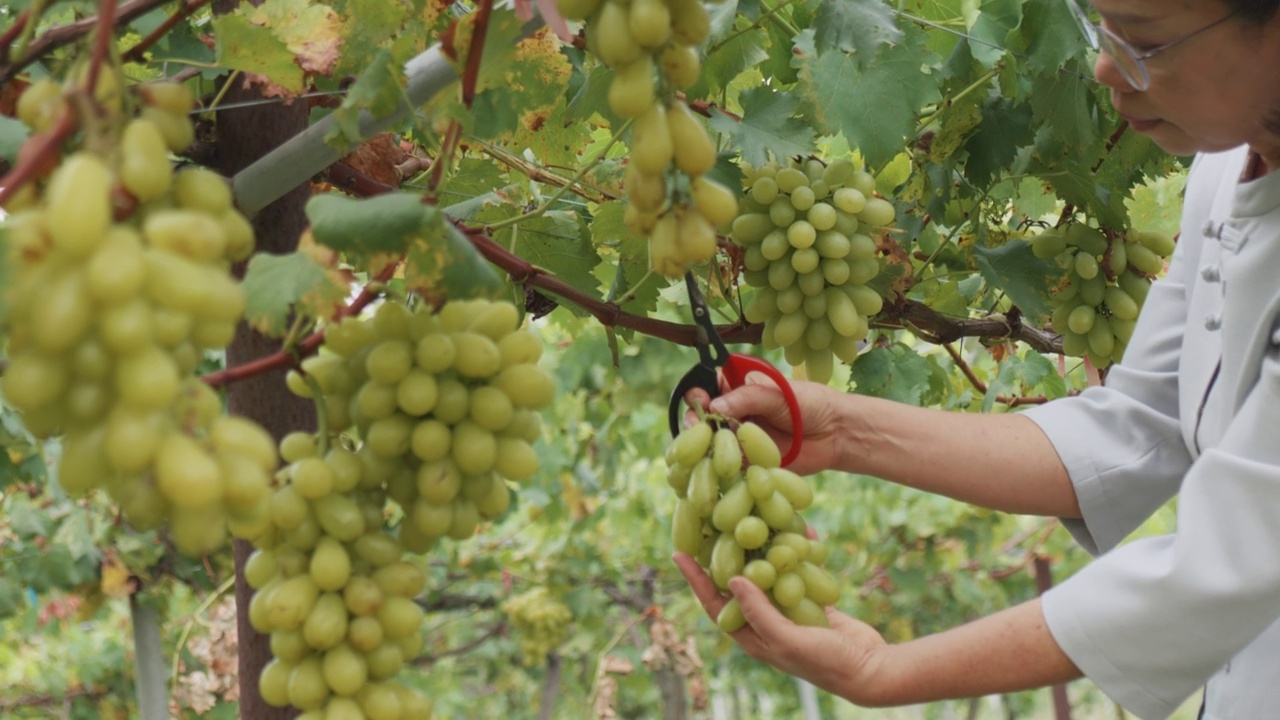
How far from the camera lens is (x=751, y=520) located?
1.21 m

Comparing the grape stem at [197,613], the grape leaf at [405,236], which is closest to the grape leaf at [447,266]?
the grape leaf at [405,236]

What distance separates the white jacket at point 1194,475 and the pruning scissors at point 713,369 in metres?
0.37

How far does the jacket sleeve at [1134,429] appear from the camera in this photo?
68.6 inches

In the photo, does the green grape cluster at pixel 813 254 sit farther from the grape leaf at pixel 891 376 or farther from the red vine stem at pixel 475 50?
the red vine stem at pixel 475 50

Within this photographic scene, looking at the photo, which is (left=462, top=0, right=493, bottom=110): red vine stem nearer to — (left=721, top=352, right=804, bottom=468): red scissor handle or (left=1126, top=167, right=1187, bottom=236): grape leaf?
(left=721, top=352, right=804, bottom=468): red scissor handle

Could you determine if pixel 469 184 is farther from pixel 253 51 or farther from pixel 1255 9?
pixel 1255 9

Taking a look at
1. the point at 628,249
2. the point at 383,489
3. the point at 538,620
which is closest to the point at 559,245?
the point at 628,249

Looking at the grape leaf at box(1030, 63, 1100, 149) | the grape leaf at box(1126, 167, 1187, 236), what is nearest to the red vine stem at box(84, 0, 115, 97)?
the grape leaf at box(1030, 63, 1100, 149)

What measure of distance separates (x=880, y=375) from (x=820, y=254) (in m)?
0.45

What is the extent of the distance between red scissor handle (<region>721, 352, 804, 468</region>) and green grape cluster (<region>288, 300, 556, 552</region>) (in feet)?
1.81

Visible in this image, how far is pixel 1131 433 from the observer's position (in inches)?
69.6

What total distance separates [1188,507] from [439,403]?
85cm

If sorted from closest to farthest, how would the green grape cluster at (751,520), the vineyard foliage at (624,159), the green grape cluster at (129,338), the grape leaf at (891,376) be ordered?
the green grape cluster at (129,338) → the vineyard foliage at (624,159) → the green grape cluster at (751,520) → the grape leaf at (891,376)

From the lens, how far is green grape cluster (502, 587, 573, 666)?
539 cm
